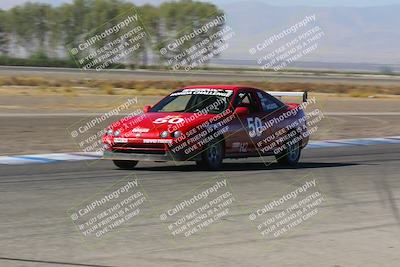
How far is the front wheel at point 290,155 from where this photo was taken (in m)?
15.1

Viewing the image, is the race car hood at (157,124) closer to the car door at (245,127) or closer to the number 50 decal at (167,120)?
the number 50 decal at (167,120)

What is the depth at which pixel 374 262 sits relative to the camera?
23.5ft

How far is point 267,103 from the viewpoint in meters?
14.8

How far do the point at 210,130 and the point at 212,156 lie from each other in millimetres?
423

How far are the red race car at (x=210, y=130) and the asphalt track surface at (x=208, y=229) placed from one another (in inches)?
12.0

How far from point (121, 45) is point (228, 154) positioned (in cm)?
7760

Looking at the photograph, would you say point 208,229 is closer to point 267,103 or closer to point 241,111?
point 241,111

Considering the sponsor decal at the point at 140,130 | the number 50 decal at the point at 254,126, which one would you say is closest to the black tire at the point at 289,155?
the number 50 decal at the point at 254,126

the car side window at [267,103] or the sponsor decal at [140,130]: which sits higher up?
the sponsor decal at [140,130]

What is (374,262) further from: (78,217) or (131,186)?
(131,186)

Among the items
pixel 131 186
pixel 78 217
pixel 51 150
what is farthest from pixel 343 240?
pixel 51 150

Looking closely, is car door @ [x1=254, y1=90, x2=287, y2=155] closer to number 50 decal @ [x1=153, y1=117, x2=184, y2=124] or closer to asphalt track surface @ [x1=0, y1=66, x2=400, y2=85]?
number 50 decal @ [x1=153, y1=117, x2=184, y2=124]

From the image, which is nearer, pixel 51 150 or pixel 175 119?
pixel 175 119

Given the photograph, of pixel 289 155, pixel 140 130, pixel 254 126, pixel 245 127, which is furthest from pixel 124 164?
pixel 289 155
